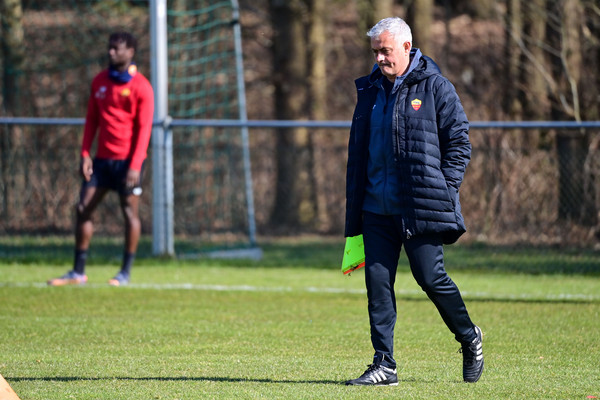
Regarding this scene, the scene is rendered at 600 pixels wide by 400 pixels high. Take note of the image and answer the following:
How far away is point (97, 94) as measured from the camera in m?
10.4

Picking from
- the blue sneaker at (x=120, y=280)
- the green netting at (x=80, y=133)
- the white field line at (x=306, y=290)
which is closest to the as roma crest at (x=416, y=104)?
the white field line at (x=306, y=290)

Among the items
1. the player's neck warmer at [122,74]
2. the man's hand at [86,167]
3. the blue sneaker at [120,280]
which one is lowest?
the blue sneaker at [120,280]

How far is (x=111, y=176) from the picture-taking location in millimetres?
10328

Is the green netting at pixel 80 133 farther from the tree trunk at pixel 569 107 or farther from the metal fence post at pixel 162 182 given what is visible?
the tree trunk at pixel 569 107

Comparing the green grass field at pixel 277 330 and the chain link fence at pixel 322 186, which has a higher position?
the chain link fence at pixel 322 186

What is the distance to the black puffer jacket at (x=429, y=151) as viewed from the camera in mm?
5594

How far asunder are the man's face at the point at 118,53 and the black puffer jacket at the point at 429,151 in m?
5.07

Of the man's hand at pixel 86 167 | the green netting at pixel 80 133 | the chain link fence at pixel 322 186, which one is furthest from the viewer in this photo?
the green netting at pixel 80 133

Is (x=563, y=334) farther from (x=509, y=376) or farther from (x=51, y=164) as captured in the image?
(x=51, y=164)

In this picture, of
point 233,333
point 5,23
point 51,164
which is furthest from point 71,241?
point 233,333

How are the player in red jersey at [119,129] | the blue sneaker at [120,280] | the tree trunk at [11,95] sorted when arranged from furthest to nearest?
the tree trunk at [11,95]
the blue sneaker at [120,280]
the player in red jersey at [119,129]

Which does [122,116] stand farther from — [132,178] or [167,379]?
[167,379]

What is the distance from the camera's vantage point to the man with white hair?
221 inches

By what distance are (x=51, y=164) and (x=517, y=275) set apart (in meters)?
7.74
